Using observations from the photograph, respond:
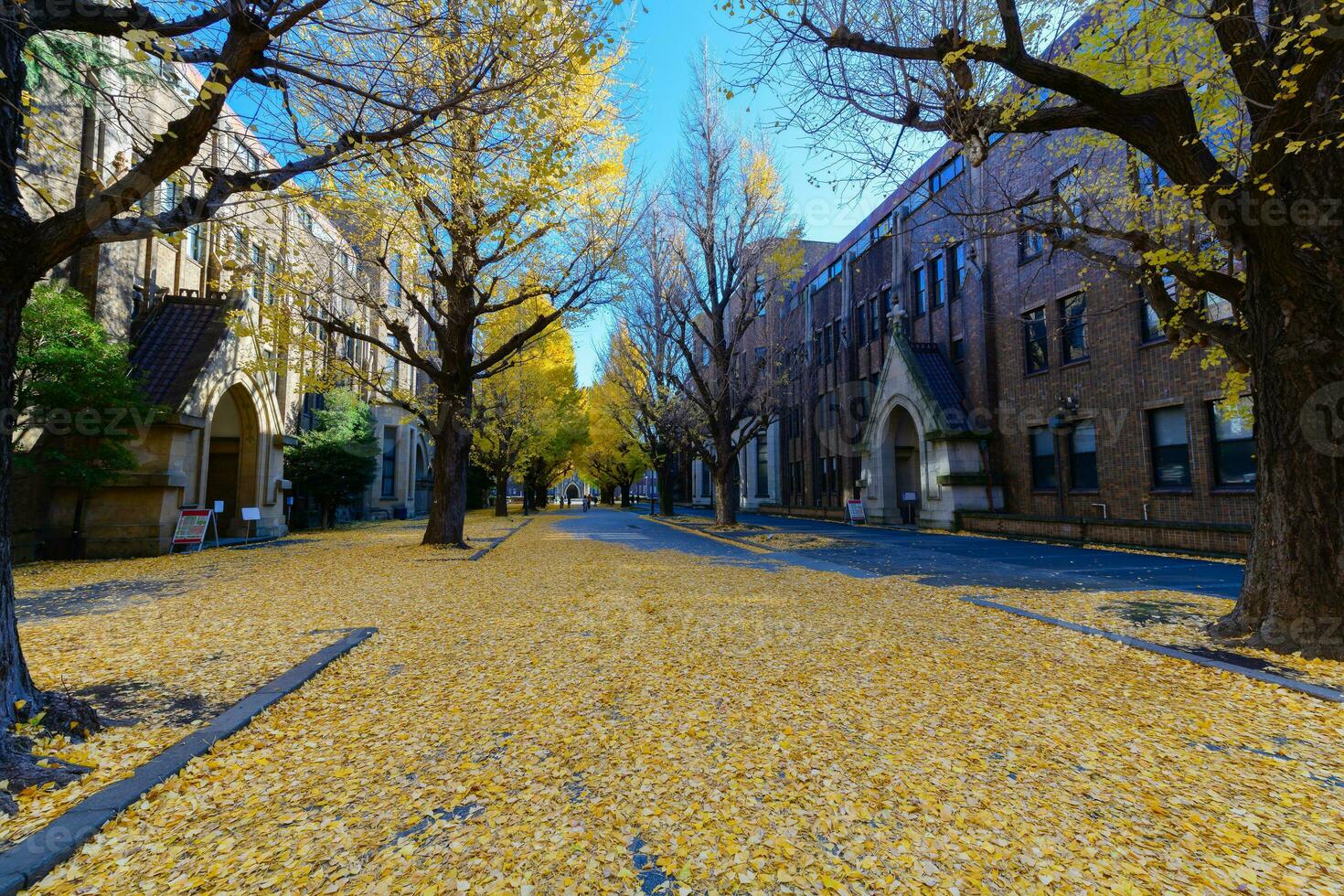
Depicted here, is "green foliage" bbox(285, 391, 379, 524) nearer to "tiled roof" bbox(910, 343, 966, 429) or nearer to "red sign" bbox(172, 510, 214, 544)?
"red sign" bbox(172, 510, 214, 544)

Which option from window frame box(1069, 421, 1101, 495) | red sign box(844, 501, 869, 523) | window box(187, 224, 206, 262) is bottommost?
red sign box(844, 501, 869, 523)

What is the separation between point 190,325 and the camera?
595 inches

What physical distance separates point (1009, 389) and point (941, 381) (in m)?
2.60

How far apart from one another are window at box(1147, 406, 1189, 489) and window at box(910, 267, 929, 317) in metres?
11.0

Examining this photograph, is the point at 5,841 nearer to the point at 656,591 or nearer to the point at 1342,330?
the point at 656,591

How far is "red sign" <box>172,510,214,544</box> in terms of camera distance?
13.6m

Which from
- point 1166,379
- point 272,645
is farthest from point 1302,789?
point 1166,379

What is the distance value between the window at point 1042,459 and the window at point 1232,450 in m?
4.52

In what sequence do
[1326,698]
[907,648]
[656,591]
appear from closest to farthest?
[1326,698] < [907,648] < [656,591]

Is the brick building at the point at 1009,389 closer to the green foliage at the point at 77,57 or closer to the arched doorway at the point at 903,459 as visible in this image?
the arched doorway at the point at 903,459

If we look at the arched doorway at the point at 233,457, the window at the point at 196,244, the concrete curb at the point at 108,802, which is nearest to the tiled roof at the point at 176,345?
the window at the point at 196,244

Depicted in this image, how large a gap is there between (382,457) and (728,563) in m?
26.0

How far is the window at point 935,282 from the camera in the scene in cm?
2392

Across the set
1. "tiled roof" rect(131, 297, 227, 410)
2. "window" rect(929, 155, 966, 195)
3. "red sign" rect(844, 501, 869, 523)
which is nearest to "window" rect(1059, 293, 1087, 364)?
"window" rect(929, 155, 966, 195)
